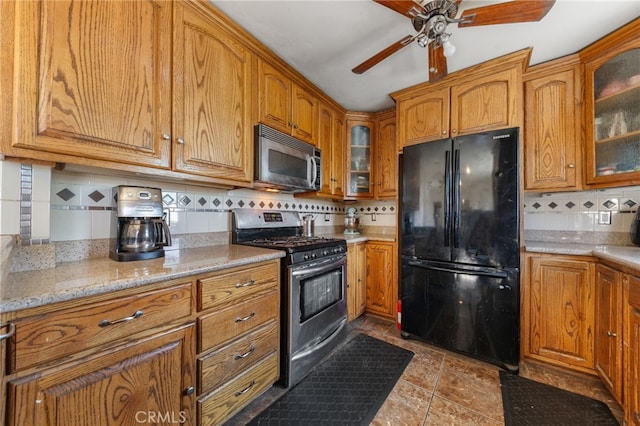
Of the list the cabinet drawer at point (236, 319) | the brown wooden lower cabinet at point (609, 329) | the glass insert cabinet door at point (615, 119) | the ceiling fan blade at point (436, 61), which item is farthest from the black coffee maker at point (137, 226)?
the glass insert cabinet door at point (615, 119)

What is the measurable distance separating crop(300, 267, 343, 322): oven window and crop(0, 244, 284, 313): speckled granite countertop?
0.48 metres

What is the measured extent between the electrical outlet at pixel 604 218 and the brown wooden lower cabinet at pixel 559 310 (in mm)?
631

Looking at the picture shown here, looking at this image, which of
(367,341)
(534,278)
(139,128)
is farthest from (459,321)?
(139,128)

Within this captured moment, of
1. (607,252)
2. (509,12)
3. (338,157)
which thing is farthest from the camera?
(338,157)

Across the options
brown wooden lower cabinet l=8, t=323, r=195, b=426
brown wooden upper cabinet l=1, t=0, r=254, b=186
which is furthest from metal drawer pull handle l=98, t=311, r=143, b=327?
brown wooden upper cabinet l=1, t=0, r=254, b=186

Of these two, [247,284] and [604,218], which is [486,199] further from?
[247,284]

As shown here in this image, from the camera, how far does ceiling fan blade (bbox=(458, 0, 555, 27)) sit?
1106 mm

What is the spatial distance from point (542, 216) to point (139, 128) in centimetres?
314

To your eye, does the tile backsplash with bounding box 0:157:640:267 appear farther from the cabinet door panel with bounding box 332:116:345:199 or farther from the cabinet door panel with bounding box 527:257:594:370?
the cabinet door panel with bounding box 527:257:594:370

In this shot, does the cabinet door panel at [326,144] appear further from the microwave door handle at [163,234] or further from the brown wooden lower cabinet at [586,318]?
the brown wooden lower cabinet at [586,318]

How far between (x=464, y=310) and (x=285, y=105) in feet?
7.16

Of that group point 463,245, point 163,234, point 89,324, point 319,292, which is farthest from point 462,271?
point 89,324

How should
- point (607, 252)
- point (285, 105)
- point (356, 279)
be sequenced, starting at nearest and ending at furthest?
point (607, 252), point (285, 105), point (356, 279)

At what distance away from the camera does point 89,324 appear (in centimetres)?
81
